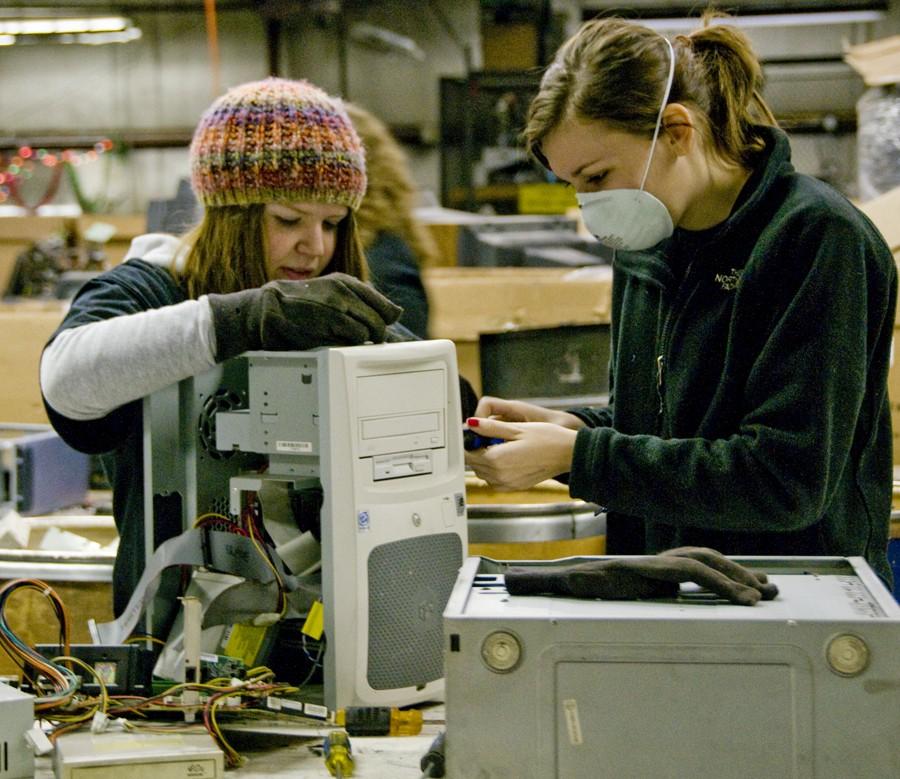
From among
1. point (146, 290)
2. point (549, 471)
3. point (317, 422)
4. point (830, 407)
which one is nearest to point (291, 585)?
point (317, 422)

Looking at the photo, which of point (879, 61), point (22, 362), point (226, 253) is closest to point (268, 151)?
point (226, 253)

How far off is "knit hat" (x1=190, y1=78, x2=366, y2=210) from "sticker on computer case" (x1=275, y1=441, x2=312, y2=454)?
16.6 inches

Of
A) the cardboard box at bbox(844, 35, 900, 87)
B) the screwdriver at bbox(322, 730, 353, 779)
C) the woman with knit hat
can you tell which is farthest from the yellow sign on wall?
the screwdriver at bbox(322, 730, 353, 779)

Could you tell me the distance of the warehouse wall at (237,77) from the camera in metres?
9.79

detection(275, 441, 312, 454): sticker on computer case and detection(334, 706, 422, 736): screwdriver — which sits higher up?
detection(275, 441, 312, 454): sticker on computer case

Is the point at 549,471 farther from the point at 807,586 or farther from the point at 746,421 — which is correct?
the point at 807,586

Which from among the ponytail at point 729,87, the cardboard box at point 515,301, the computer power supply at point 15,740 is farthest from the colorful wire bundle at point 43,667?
the cardboard box at point 515,301

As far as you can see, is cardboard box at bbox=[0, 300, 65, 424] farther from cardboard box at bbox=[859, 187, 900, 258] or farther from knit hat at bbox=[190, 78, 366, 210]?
cardboard box at bbox=[859, 187, 900, 258]

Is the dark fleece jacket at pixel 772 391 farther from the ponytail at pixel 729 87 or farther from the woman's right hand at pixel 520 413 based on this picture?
the woman's right hand at pixel 520 413

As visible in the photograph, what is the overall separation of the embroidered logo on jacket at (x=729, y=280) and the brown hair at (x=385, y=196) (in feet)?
4.43


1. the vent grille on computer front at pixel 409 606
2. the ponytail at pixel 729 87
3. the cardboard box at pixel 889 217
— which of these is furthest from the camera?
the cardboard box at pixel 889 217

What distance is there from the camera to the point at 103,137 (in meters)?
10.1

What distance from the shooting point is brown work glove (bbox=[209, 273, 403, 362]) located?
4.42ft

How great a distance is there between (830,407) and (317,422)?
1.71ft
